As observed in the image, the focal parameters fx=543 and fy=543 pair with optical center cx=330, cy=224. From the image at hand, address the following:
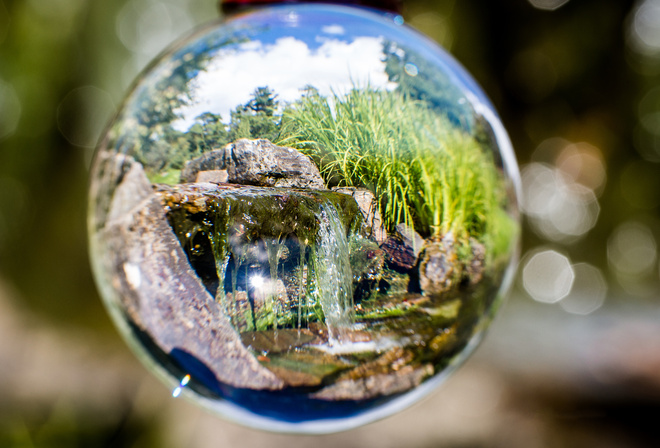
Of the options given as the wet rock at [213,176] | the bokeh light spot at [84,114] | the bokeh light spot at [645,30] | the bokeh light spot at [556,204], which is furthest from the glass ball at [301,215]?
the bokeh light spot at [645,30]

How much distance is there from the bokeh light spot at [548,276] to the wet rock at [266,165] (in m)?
1.78

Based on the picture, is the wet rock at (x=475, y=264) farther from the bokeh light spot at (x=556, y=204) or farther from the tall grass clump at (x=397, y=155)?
the bokeh light spot at (x=556, y=204)

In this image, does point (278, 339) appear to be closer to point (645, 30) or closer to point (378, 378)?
point (378, 378)

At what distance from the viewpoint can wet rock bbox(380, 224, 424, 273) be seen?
45 centimetres

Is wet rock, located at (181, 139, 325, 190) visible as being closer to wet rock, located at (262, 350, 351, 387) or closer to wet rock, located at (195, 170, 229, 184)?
wet rock, located at (195, 170, 229, 184)

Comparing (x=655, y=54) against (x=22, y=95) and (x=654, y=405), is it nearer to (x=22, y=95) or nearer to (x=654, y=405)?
(x=654, y=405)

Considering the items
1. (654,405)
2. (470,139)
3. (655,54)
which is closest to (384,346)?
(470,139)

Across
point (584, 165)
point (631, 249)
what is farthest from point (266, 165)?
point (631, 249)

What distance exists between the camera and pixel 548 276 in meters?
2.03

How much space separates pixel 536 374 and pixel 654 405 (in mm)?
417

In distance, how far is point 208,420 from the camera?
1881 millimetres

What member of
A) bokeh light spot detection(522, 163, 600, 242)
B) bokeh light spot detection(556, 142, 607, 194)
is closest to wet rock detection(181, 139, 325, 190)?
bokeh light spot detection(522, 163, 600, 242)

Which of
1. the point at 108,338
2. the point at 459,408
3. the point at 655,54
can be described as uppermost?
the point at 655,54

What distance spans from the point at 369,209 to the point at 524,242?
1723 millimetres
